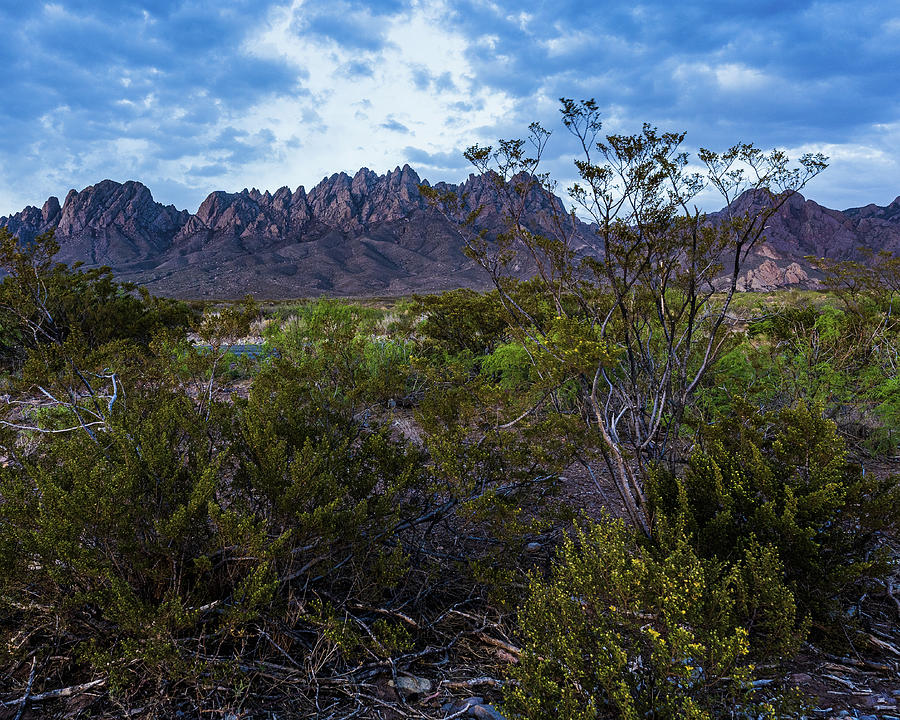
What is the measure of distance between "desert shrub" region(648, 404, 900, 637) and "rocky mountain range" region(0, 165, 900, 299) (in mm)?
Answer: 67959

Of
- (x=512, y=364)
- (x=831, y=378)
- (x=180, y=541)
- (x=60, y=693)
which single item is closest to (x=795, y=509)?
(x=180, y=541)

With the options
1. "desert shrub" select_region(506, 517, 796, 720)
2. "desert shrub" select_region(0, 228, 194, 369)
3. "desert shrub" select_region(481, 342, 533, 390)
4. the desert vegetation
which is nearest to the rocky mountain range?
Answer: "desert shrub" select_region(481, 342, 533, 390)

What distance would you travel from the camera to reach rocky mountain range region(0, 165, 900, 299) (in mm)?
88125

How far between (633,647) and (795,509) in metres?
1.05

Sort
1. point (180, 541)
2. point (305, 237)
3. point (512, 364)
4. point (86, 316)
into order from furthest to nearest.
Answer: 1. point (305, 237)
2. point (86, 316)
3. point (512, 364)
4. point (180, 541)

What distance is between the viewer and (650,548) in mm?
2318

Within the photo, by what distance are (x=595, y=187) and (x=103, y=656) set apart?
3.57 metres

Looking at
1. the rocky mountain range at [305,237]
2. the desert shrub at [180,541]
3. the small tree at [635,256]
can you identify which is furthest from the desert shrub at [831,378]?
the rocky mountain range at [305,237]

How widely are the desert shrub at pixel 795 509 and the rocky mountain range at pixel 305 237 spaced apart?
67959 millimetres

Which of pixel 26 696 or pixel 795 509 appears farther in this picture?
pixel 795 509

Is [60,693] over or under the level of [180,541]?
under

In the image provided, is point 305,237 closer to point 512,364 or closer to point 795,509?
point 512,364

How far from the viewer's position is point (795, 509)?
214 centimetres

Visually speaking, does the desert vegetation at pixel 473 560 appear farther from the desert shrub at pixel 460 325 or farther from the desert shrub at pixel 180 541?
the desert shrub at pixel 460 325
